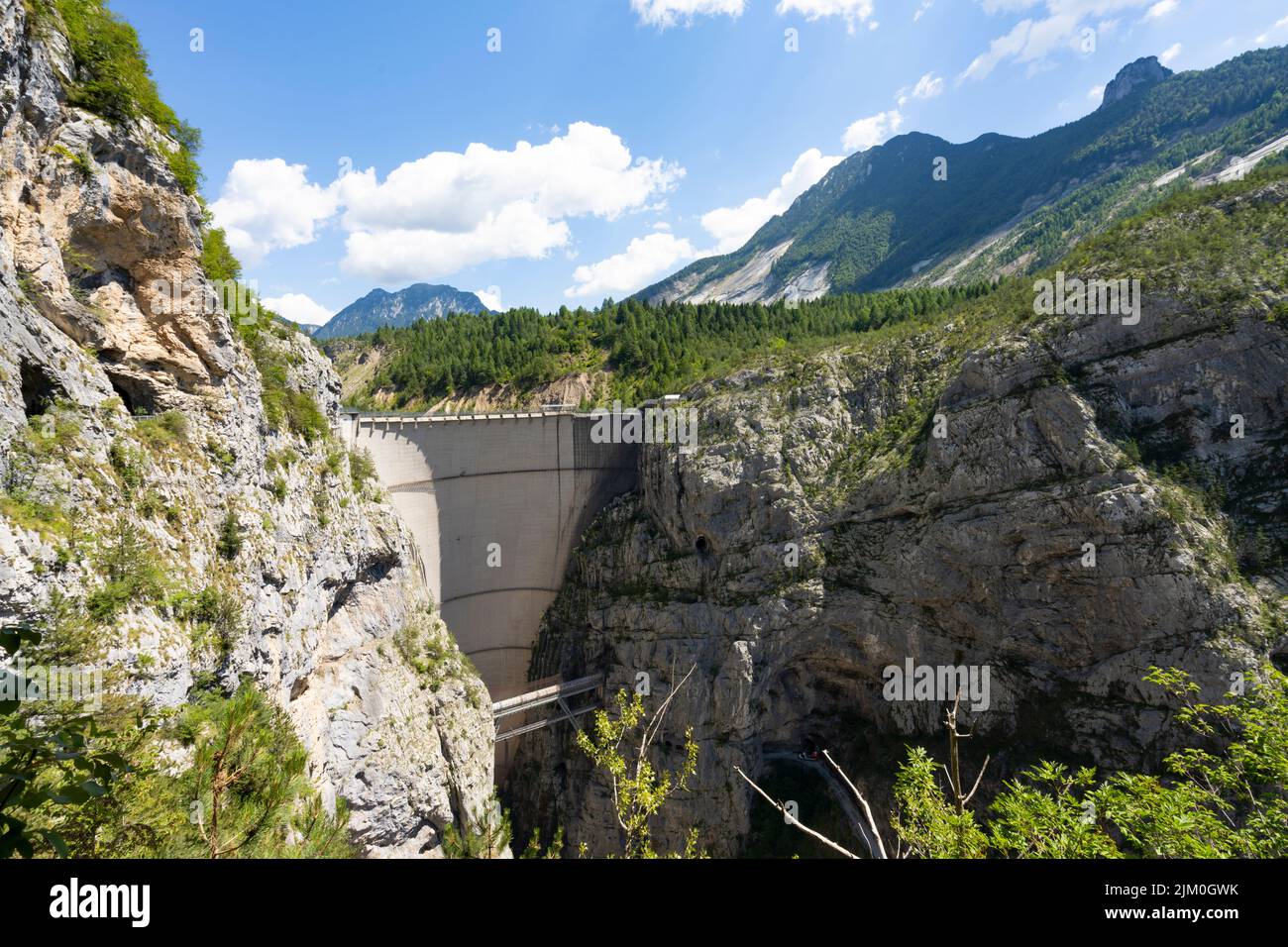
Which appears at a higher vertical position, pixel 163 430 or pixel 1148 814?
pixel 163 430

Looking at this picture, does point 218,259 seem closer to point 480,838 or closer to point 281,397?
point 281,397

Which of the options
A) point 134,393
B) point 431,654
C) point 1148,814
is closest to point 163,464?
point 134,393

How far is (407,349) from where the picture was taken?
187 ft

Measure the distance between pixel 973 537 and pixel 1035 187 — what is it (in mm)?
137036

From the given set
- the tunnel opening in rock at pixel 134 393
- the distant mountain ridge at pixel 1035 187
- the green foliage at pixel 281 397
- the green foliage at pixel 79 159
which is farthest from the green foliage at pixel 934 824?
the distant mountain ridge at pixel 1035 187

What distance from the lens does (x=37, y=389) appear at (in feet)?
29.6

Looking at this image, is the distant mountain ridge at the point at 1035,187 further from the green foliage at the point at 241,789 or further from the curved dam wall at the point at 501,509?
the green foliage at the point at 241,789

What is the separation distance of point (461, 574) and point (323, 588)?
14.1 m

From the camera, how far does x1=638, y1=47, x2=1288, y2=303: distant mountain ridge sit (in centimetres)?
8106

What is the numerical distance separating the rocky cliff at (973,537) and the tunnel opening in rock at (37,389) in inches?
923
